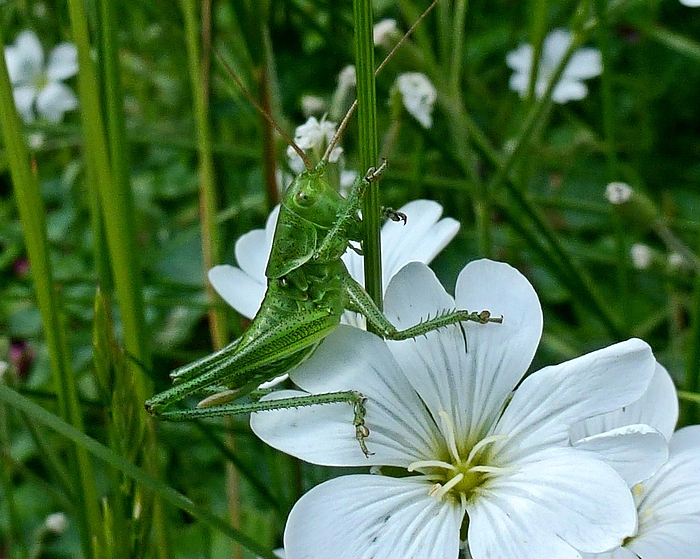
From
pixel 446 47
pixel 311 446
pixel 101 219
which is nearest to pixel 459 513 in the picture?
pixel 311 446

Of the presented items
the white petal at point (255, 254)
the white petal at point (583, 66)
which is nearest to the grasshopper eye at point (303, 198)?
the white petal at point (255, 254)

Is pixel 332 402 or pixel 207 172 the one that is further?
pixel 207 172

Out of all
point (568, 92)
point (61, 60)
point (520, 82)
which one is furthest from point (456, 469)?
point (61, 60)

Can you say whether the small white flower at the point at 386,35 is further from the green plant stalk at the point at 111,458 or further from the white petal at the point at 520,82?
the green plant stalk at the point at 111,458

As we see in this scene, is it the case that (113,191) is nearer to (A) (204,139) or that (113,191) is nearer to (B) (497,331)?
(A) (204,139)

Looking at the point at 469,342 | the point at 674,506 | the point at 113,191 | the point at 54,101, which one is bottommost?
the point at 674,506

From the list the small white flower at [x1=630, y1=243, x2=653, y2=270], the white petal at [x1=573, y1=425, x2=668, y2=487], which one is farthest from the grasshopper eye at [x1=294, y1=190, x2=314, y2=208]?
the small white flower at [x1=630, y1=243, x2=653, y2=270]

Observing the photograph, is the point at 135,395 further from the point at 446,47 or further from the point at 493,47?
the point at 493,47
